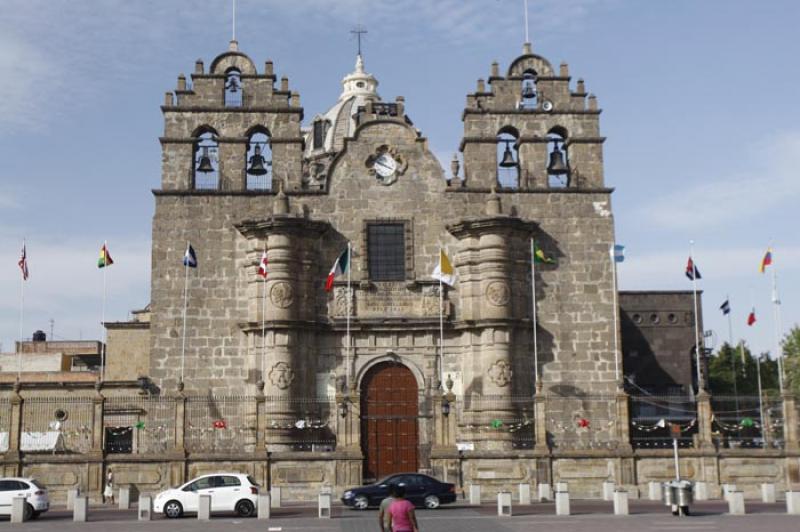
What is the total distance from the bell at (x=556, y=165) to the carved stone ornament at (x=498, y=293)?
5.34 meters

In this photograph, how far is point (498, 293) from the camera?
3606 cm

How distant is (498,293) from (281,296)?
7715mm

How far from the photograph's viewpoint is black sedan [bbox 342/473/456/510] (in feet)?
90.1

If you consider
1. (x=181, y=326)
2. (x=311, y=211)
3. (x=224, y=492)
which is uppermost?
(x=311, y=211)

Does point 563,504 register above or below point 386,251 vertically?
below

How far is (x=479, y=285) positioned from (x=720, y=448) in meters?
9.99

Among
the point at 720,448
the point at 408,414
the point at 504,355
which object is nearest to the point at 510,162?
the point at 504,355

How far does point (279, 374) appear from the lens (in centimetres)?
3522

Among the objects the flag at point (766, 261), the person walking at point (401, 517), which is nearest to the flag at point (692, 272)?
the flag at point (766, 261)

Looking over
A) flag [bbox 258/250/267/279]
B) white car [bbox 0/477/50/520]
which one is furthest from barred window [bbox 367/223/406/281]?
white car [bbox 0/477/50/520]

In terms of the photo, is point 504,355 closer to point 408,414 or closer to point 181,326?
point 408,414

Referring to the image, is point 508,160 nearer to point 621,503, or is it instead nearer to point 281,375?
point 281,375

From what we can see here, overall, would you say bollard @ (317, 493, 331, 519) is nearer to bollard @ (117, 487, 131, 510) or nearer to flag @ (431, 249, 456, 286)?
bollard @ (117, 487, 131, 510)

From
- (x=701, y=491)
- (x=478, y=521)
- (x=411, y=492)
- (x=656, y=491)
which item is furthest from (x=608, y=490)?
(x=478, y=521)
